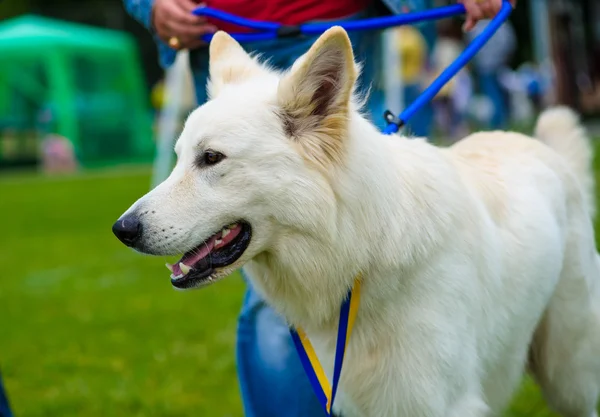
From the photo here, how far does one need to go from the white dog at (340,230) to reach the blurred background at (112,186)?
1.38 meters

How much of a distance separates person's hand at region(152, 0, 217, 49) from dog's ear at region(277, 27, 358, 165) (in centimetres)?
75

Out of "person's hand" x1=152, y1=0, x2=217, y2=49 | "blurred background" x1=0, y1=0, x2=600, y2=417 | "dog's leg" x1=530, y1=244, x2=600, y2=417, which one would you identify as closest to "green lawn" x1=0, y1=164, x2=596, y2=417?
"blurred background" x1=0, y1=0, x2=600, y2=417

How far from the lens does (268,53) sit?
339 cm

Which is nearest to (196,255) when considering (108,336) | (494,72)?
(108,336)

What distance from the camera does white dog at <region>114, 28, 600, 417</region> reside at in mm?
2631

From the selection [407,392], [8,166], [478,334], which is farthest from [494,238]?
[8,166]

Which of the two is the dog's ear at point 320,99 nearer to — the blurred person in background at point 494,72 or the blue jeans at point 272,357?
the blue jeans at point 272,357

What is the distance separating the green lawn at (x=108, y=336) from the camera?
446cm

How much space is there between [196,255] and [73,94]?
63.6 ft

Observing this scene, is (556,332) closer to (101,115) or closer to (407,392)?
(407,392)

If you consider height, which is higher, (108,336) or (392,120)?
(392,120)

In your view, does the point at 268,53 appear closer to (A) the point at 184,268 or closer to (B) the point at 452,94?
(A) the point at 184,268

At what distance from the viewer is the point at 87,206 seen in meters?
12.7

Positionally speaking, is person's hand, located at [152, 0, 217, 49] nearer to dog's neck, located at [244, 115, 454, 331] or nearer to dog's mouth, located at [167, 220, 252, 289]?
dog's neck, located at [244, 115, 454, 331]
